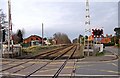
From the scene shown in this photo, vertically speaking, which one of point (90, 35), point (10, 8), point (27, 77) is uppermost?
point (10, 8)

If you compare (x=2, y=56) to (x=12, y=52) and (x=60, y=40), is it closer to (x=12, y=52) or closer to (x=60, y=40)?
(x=12, y=52)

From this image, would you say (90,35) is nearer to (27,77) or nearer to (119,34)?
(27,77)

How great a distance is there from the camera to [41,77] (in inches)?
558

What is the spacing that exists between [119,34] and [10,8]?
74505mm

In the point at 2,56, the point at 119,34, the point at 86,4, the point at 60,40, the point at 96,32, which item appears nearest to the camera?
the point at 2,56

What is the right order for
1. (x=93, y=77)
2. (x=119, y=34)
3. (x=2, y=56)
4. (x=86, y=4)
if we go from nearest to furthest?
(x=93, y=77)
(x=2, y=56)
(x=86, y=4)
(x=119, y=34)

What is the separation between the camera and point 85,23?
38.8 metres

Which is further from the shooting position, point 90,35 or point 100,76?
point 90,35

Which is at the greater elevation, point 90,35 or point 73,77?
point 90,35

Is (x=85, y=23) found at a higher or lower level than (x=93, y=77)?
higher

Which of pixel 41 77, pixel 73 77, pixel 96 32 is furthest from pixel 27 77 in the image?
pixel 96 32

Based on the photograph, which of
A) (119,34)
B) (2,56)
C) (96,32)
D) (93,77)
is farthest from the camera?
(119,34)

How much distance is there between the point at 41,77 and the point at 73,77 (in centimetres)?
157

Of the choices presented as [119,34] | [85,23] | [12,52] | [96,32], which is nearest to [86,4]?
[85,23]
